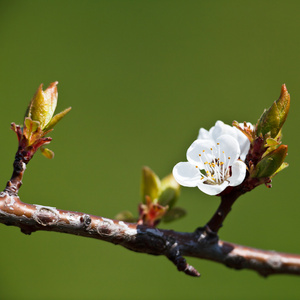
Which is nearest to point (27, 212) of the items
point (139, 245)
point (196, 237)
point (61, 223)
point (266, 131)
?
point (61, 223)

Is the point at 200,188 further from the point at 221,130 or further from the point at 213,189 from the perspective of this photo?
the point at 221,130

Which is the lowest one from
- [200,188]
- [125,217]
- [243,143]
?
[125,217]

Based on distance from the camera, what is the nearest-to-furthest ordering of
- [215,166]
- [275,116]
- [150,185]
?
[275,116]
[215,166]
[150,185]

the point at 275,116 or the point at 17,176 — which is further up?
the point at 275,116

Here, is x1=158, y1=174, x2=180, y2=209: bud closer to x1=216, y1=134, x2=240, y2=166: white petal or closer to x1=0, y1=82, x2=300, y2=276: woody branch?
x1=0, y1=82, x2=300, y2=276: woody branch

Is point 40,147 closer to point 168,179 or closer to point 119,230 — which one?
point 119,230

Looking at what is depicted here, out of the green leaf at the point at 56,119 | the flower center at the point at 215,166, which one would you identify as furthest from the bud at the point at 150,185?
the green leaf at the point at 56,119

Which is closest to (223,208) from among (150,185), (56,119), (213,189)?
(213,189)
